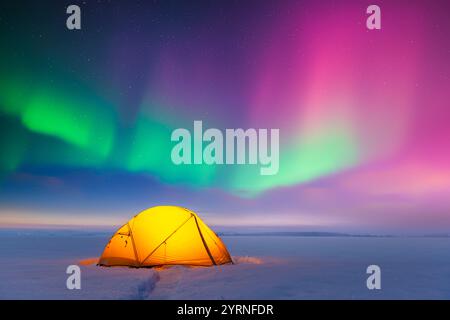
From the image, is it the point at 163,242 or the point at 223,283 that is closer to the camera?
the point at 223,283

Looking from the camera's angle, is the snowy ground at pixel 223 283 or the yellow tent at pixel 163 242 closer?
the snowy ground at pixel 223 283

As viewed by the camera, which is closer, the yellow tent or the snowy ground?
the snowy ground

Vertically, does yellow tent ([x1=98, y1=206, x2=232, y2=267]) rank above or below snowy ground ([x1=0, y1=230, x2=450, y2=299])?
above

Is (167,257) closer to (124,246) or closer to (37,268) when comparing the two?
(124,246)

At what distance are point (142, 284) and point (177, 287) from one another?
0.96m

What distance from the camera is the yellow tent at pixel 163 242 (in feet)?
57.0

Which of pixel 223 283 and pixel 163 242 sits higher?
pixel 163 242

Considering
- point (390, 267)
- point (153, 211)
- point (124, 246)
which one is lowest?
point (390, 267)

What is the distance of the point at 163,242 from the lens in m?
17.5

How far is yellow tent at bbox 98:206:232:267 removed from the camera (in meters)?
17.4

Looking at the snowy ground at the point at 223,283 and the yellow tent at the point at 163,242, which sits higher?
the yellow tent at the point at 163,242
